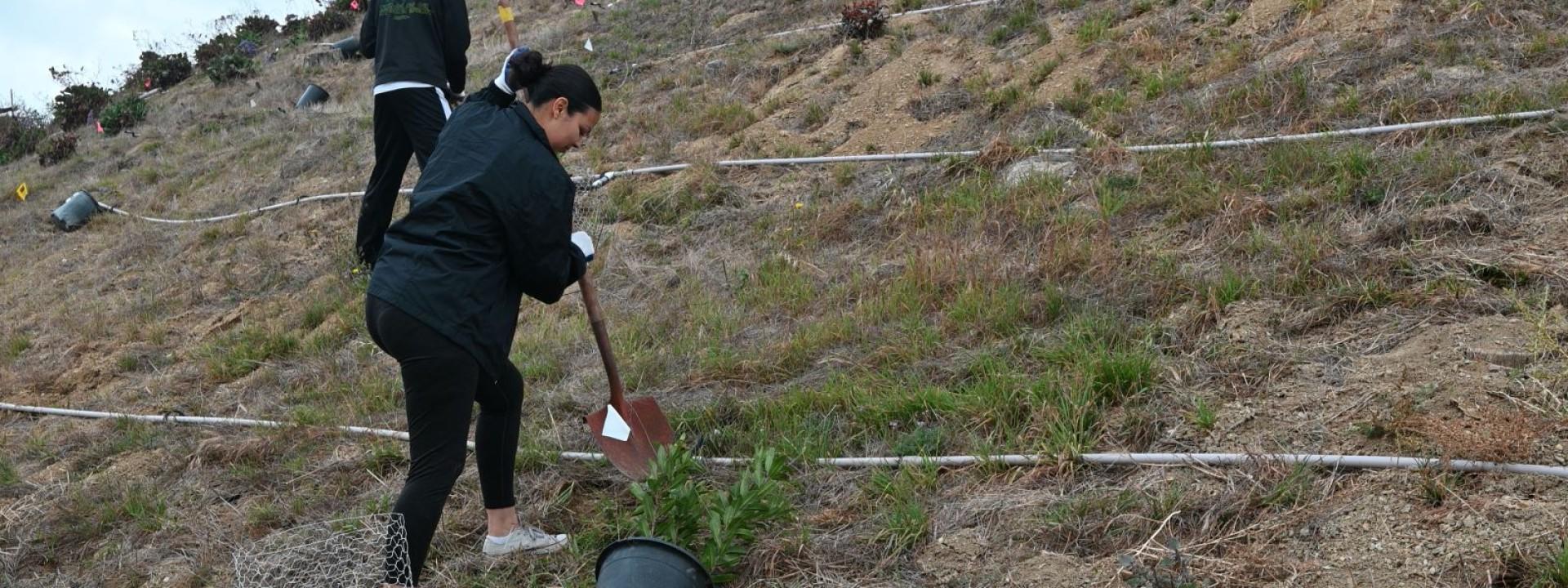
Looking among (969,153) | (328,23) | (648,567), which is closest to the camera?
(648,567)

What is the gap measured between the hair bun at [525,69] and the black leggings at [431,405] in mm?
719

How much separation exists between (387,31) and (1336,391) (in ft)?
14.5

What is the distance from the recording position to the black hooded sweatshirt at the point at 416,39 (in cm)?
583

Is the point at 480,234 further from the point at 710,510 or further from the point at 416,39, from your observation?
the point at 416,39

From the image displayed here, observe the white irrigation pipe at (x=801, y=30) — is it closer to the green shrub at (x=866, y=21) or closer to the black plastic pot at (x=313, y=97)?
the green shrub at (x=866, y=21)

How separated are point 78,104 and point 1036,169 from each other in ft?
49.9

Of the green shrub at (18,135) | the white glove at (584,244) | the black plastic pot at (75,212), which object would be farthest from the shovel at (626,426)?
the green shrub at (18,135)

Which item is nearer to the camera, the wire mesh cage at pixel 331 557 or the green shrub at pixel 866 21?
the wire mesh cage at pixel 331 557

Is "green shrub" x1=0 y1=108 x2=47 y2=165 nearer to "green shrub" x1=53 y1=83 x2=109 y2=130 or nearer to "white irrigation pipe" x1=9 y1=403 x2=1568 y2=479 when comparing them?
"green shrub" x1=53 y1=83 x2=109 y2=130

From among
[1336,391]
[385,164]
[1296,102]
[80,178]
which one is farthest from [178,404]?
[80,178]

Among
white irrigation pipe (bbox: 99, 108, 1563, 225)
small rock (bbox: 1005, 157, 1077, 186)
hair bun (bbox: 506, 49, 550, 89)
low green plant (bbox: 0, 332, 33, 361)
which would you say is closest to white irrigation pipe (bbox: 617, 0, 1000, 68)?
white irrigation pipe (bbox: 99, 108, 1563, 225)

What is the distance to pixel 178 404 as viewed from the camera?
611 centimetres

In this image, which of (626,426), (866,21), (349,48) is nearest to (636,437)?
(626,426)

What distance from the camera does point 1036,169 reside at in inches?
239
